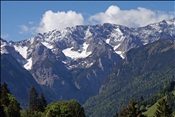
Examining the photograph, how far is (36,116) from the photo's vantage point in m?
114

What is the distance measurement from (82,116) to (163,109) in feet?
217

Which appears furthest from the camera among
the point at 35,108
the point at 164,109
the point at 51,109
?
the point at 35,108

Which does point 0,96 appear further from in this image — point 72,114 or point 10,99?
point 72,114

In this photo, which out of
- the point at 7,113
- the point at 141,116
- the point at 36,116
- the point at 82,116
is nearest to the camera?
the point at 141,116

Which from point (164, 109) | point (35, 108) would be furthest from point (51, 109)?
point (164, 109)

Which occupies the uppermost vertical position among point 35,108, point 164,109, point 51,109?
point 35,108

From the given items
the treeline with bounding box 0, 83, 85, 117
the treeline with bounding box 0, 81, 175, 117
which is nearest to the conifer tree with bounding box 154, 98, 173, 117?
the treeline with bounding box 0, 81, 175, 117

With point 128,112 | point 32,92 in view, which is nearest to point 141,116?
point 128,112

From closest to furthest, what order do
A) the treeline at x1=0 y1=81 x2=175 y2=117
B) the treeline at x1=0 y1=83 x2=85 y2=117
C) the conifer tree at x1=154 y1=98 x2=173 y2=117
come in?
1. the conifer tree at x1=154 y1=98 x2=173 y2=117
2. the treeline at x1=0 y1=81 x2=175 y2=117
3. the treeline at x1=0 y1=83 x2=85 y2=117

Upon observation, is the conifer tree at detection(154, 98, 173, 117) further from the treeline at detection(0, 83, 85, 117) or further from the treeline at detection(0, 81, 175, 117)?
the treeline at detection(0, 83, 85, 117)

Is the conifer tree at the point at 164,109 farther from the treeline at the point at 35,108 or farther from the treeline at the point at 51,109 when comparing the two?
the treeline at the point at 35,108

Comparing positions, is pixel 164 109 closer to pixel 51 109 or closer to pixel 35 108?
pixel 51 109

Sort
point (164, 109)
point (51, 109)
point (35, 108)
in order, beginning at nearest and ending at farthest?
point (164, 109) → point (51, 109) → point (35, 108)

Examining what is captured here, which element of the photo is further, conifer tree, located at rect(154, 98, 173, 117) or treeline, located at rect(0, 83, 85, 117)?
treeline, located at rect(0, 83, 85, 117)
